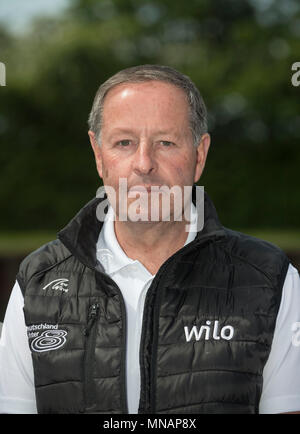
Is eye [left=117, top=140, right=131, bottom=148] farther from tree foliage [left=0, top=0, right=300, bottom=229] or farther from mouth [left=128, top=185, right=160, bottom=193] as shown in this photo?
tree foliage [left=0, top=0, right=300, bottom=229]

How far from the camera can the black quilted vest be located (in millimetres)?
2086

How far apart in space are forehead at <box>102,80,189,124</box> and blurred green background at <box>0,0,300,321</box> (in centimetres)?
1881

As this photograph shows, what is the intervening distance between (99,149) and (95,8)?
2572cm

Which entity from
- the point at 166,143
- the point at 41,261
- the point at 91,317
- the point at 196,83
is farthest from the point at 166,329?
the point at 196,83

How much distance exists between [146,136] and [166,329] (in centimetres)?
68

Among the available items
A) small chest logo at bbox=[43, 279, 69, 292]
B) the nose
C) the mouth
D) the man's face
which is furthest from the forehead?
small chest logo at bbox=[43, 279, 69, 292]

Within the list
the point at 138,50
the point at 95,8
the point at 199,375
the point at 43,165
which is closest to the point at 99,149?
the point at 199,375

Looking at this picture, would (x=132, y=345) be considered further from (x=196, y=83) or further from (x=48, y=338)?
(x=196, y=83)

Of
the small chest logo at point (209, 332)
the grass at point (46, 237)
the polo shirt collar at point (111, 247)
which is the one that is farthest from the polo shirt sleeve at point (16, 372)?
the grass at point (46, 237)

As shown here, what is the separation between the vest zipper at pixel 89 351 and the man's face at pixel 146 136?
1.34 feet

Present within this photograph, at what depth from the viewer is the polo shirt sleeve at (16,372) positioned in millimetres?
2230

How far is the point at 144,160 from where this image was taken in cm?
206

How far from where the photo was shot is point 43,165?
22.7m

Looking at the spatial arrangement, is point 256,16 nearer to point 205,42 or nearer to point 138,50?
point 205,42
